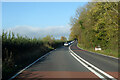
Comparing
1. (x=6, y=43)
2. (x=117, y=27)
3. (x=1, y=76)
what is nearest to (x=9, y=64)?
(x=6, y=43)

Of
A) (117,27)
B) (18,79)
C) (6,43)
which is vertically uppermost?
(117,27)

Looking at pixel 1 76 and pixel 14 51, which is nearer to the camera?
pixel 1 76

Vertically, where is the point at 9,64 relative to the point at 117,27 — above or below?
below

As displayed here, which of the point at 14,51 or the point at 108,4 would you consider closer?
the point at 14,51

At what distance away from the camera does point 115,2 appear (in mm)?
21125

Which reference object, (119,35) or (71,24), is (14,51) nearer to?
(119,35)

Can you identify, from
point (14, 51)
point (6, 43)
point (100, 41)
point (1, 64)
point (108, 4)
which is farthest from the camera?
point (100, 41)

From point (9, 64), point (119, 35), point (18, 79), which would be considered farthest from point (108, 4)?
point (18, 79)

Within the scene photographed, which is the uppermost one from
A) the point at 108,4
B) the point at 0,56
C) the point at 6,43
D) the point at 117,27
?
the point at 108,4

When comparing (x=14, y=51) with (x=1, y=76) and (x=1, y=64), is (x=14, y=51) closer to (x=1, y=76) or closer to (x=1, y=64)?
(x=1, y=64)

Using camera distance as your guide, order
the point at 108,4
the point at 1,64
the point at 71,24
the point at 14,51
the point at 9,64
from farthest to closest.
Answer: the point at 71,24 < the point at 108,4 < the point at 14,51 < the point at 9,64 < the point at 1,64

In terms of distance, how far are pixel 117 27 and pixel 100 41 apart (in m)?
16.2

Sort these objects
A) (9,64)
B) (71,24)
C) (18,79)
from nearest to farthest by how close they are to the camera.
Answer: (18,79), (9,64), (71,24)

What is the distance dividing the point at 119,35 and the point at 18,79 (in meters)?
16.7
